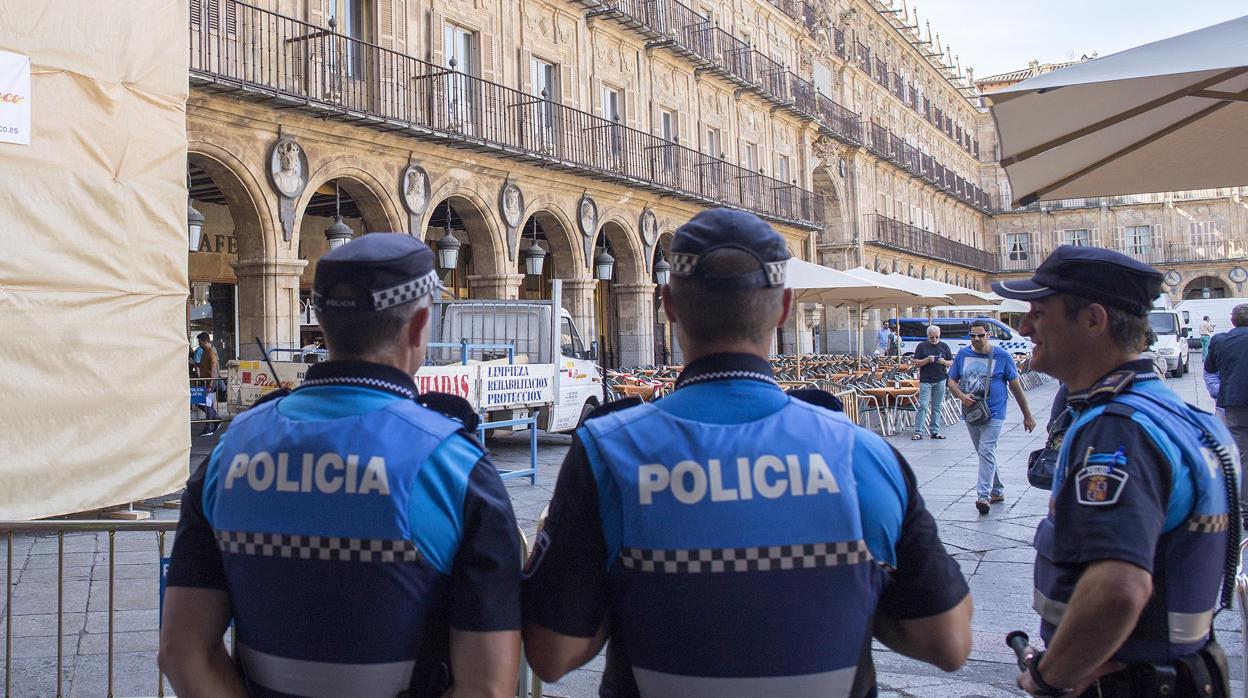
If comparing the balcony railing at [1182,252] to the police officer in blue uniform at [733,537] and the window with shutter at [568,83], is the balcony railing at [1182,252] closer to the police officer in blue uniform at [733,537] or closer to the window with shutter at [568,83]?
the window with shutter at [568,83]

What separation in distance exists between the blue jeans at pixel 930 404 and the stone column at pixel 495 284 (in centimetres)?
727

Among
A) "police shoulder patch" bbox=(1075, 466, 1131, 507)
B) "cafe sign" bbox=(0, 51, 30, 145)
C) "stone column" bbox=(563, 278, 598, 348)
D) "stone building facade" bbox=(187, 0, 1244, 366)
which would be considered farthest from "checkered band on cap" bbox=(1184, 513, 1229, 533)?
"stone column" bbox=(563, 278, 598, 348)

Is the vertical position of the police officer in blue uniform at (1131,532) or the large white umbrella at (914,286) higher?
the large white umbrella at (914,286)

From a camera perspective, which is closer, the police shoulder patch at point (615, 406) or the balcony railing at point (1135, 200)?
the police shoulder patch at point (615, 406)

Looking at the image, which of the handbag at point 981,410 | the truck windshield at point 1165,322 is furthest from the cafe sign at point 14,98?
the truck windshield at point 1165,322

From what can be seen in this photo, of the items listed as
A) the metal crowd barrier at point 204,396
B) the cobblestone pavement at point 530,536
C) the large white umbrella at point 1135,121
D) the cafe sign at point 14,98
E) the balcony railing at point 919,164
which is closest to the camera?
the large white umbrella at point 1135,121

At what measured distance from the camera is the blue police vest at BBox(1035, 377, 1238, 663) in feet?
6.19

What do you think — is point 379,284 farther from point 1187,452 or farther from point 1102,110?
point 1102,110

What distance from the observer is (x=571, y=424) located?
40.4 ft

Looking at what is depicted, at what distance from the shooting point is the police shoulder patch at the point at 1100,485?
1.82 m

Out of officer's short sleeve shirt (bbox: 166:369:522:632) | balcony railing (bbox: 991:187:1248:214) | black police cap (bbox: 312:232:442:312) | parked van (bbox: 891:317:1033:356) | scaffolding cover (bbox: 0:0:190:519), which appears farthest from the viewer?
balcony railing (bbox: 991:187:1248:214)

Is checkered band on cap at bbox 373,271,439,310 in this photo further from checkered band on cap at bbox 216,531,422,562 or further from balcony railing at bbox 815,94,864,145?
balcony railing at bbox 815,94,864,145

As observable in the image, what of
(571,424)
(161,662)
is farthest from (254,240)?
(161,662)

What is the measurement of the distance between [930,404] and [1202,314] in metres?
32.3
